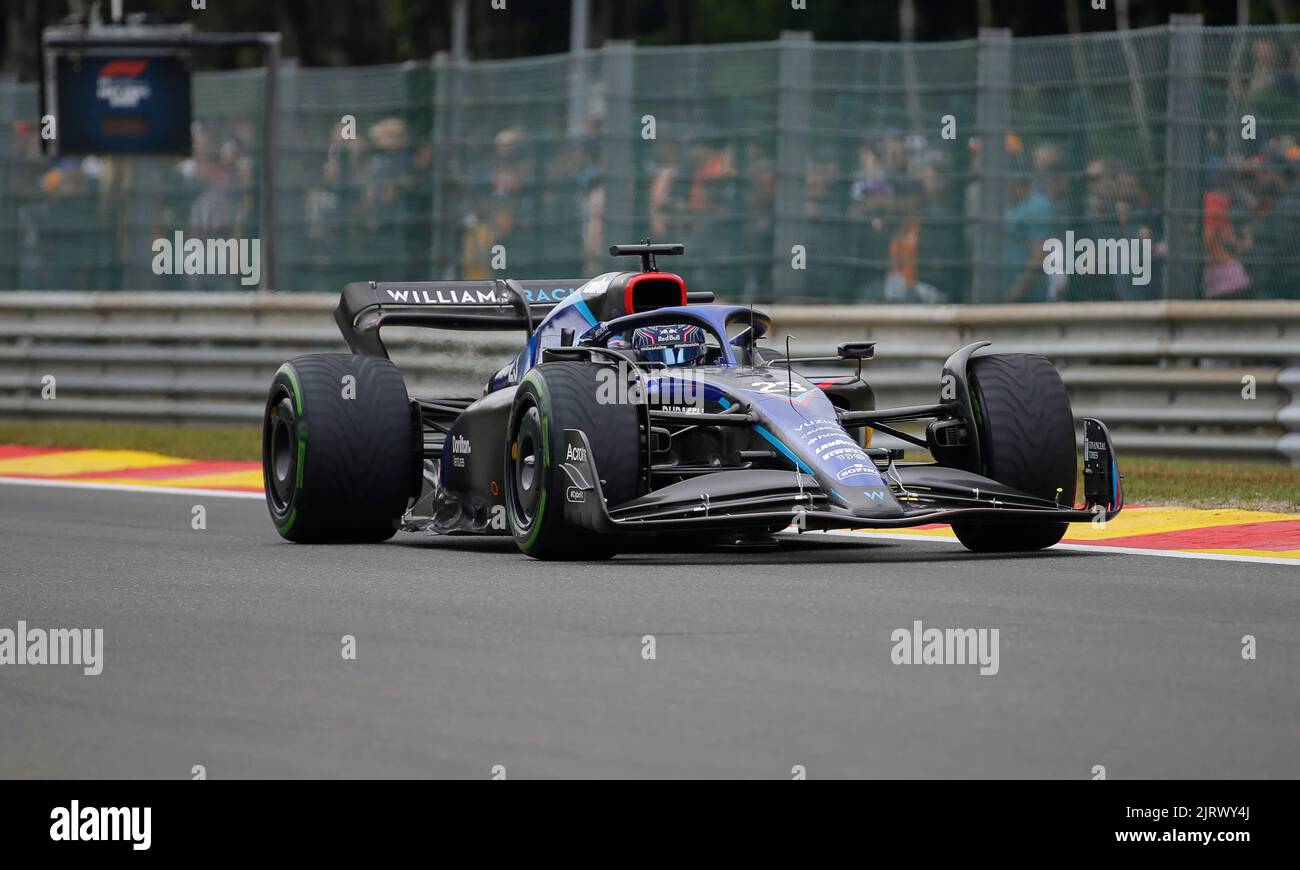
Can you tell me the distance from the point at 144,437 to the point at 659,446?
10.4 m

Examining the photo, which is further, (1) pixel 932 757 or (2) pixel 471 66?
(2) pixel 471 66

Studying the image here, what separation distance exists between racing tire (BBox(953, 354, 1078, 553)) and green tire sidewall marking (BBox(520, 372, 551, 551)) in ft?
6.03

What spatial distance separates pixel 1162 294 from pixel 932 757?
1059cm

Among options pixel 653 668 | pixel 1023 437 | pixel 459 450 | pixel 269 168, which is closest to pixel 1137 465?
pixel 1023 437

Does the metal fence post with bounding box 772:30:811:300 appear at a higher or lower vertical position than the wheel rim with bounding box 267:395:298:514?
higher

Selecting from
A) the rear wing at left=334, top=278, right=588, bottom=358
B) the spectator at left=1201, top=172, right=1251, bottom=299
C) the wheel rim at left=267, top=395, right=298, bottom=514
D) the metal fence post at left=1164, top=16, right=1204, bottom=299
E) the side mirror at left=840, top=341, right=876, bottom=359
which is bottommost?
the wheel rim at left=267, top=395, right=298, bottom=514

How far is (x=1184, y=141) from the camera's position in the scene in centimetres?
1517

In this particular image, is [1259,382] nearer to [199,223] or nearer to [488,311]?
[488,311]

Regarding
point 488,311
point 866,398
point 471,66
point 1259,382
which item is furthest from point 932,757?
point 471,66

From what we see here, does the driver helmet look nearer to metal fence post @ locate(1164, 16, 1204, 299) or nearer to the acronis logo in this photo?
metal fence post @ locate(1164, 16, 1204, 299)

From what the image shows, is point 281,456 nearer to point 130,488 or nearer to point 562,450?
point 562,450

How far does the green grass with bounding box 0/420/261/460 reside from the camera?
18344 millimetres

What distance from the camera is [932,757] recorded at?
18.0 feet

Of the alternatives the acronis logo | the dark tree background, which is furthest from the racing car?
the dark tree background
